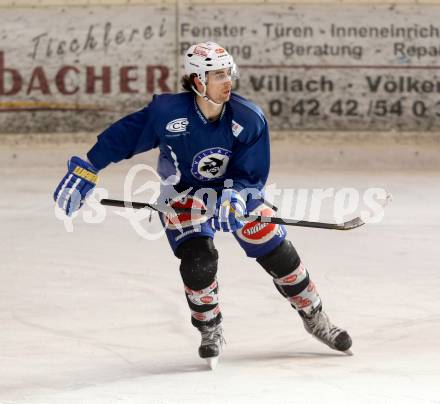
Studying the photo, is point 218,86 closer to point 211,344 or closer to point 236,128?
point 236,128

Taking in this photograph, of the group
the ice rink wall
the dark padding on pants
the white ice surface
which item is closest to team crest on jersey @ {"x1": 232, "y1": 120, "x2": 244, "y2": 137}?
the dark padding on pants

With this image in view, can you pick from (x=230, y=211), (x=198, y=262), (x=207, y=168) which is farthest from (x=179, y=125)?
(x=198, y=262)

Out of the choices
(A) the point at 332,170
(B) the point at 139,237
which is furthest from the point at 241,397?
(A) the point at 332,170

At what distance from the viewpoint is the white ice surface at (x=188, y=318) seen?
389cm

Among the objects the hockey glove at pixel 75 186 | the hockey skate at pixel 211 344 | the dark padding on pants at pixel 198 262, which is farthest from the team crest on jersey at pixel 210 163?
the hockey skate at pixel 211 344

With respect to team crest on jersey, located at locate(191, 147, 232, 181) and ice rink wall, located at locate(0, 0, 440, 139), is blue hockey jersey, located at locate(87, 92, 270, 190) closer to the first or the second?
team crest on jersey, located at locate(191, 147, 232, 181)

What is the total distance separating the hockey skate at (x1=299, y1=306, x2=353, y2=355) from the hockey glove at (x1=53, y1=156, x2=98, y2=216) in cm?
91

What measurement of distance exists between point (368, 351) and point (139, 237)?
2.50 metres

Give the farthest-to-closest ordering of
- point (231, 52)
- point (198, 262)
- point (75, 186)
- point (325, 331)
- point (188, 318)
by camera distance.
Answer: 1. point (231, 52)
2. point (188, 318)
3. point (325, 331)
4. point (75, 186)
5. point (198, 262)

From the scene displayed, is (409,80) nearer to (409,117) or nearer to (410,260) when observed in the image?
(409,117)

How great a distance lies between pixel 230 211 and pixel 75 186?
0.56 meters

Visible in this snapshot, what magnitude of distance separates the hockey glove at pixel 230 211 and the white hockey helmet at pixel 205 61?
0.41 meters

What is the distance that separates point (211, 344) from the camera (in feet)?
13.9

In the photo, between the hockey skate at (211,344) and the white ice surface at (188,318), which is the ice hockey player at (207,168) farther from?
the white ice surface at (188,318)
